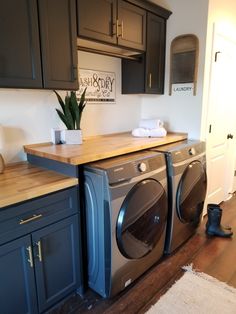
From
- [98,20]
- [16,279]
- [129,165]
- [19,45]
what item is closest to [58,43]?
[19,45]

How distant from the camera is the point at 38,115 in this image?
189cm

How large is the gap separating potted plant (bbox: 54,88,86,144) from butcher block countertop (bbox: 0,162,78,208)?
367mm

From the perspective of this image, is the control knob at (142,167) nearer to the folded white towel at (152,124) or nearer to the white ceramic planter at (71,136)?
the white ceramic planter at (71,136)

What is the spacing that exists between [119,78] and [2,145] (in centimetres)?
145

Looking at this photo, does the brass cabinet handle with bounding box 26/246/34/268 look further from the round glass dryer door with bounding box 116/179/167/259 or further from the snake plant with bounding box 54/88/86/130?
the snake plant with bounding box 54/88/86/130

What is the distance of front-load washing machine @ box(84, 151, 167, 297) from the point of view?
1445mm

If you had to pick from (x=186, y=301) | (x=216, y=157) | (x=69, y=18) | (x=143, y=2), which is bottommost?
(x=186, y=301)

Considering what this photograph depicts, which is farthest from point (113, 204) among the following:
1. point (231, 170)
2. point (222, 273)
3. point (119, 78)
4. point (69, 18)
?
point (231, 170)

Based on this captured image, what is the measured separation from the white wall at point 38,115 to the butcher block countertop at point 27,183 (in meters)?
0.22

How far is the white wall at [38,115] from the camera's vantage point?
5.66 ft

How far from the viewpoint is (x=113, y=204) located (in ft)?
4.68

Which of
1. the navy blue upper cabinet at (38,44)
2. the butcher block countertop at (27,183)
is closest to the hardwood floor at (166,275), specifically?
the butcher block countertop at (27,183)

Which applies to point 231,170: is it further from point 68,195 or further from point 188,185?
point 68,195

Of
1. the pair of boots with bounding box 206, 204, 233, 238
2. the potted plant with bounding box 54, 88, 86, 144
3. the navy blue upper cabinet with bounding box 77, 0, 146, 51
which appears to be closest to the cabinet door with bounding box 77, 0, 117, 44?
the navy blue upper cabinet with bounding box 77, 0, 146, 51
